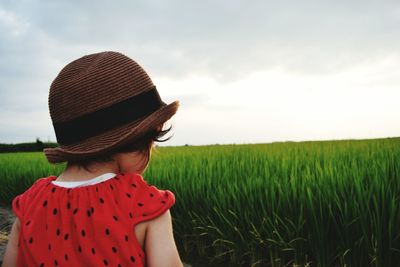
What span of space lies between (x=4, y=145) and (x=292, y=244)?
62.3 feet

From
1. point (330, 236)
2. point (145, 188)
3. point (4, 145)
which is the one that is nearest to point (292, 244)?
point (330, 236)

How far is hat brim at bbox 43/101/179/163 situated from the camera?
1.37 metres

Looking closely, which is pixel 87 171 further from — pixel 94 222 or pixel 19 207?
pixel 19 207

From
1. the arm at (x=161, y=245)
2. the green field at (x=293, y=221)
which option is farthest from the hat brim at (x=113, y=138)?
the green field at (x=293, y=221)

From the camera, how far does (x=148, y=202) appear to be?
133cm

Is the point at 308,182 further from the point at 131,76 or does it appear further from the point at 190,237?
the point at 131,76

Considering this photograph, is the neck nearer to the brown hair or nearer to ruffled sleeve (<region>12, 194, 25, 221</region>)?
the brown hair

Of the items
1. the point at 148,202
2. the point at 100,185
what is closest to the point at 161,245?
the point at 148,202

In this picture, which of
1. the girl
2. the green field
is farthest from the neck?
the green field

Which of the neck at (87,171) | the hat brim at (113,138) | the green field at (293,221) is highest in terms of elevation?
the hat brim at (113,138)

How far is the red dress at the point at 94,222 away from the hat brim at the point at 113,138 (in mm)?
100

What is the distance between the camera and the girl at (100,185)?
1302 millimetres

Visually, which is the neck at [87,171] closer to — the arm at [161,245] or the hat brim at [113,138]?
the hat brim at [113,138]

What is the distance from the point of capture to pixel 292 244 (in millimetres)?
2646
